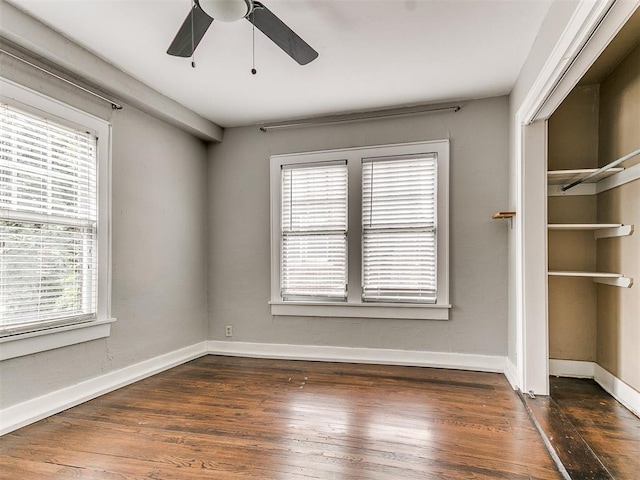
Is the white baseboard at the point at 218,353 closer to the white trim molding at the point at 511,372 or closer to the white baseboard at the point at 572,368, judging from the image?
the white trim molding at the point at 511,372

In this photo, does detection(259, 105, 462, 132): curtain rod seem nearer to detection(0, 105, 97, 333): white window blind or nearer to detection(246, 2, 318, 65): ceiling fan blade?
detection(246, 2, 318, 65): ceiling fan blade

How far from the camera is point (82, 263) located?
312 centimetres

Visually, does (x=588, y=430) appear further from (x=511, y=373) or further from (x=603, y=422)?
(x=511, y=373)

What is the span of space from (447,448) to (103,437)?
2.04m

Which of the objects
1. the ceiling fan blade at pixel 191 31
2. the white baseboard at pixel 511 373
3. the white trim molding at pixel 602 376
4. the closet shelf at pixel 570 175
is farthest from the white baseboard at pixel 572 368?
the ceiling fan blade at pixel 191 31

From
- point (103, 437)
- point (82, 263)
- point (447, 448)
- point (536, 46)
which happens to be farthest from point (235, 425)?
point (536, 46)

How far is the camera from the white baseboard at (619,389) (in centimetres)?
278

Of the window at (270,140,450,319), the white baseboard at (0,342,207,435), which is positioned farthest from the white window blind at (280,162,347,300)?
the white baseboard at (0,342,207,435)

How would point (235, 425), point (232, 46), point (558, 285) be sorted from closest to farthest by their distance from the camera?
point (235, 425) < point (232, 46) < point (558, 285)

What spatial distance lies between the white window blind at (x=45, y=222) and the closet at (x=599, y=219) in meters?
3.59

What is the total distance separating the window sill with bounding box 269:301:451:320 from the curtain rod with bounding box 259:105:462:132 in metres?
1.90

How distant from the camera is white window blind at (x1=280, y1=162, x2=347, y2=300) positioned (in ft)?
14.0

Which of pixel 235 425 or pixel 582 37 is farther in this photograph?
pixel 235 425

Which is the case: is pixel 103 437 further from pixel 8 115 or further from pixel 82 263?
pixel 8 115
